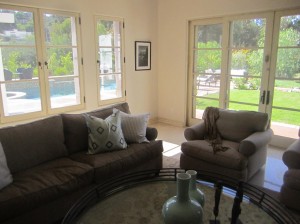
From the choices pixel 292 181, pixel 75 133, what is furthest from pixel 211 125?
pixel 75 133

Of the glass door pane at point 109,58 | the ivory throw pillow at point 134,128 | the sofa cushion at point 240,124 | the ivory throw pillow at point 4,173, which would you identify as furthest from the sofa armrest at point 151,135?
the glass door pane at point 109,58

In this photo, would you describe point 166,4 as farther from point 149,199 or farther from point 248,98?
point 149,199

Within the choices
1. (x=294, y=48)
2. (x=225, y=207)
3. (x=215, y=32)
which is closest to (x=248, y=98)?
(x=294, y=48)

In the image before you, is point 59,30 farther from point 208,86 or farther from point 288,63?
point 288,63

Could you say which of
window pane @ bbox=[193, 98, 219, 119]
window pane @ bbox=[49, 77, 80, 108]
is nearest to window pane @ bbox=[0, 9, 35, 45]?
window pane @ bbox=[49, 77, 80, 108]

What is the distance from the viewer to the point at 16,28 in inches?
138

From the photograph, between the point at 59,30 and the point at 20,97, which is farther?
the point at 59,30

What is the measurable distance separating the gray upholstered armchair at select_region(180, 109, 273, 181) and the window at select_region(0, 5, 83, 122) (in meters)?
2.14

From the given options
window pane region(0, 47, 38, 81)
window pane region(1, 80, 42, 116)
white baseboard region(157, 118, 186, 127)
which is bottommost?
white baseboard region(157, 118, 186, 127)

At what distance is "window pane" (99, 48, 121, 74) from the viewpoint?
4617 millimetres

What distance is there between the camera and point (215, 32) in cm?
473

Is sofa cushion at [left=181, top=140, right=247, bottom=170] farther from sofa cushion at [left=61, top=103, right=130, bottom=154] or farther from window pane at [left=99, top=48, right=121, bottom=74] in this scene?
window pane at [left=99, top=48, right=121, bottom=74]

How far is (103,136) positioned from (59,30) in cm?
214

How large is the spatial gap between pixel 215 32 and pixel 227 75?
2.70 feet
